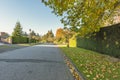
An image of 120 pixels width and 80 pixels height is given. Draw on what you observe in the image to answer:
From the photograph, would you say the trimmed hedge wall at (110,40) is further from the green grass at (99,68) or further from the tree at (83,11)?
the green grass at (99,68)

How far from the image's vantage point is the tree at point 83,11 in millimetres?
12030

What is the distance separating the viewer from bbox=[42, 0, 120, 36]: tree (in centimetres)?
1203

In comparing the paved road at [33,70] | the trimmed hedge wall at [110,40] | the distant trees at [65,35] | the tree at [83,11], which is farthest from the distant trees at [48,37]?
the paved road at [33,70]

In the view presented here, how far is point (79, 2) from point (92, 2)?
68.0 inches

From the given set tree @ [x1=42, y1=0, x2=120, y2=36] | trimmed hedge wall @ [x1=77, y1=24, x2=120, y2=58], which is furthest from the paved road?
trimmed hedge wall @ [x1=77, y1=24, x2=120, y2=58]

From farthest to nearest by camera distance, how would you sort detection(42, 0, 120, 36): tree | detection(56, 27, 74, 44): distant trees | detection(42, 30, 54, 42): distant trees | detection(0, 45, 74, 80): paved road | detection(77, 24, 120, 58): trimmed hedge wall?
detection(42, 30, 54, 42): distant trees
detection(56, 27, 74, 44): distant trees
detection(77, 24, 120, 58): trimmed hedge wall
detection(42, 0, 120, 36): tree
detection(0, 45, 74, 80): paved road

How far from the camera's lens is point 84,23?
15.3m

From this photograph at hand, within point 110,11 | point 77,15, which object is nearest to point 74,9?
point 77,15

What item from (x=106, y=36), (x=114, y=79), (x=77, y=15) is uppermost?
(x=77, y=15)

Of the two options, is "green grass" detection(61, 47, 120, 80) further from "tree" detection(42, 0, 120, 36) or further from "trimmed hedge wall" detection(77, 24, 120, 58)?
"tree" detection(42, 0, 120, 36)

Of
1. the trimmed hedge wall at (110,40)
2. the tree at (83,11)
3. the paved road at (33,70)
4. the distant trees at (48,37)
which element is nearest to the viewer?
the paved road at (33,70)

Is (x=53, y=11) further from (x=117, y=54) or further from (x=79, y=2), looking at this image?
(x=117, y=54)

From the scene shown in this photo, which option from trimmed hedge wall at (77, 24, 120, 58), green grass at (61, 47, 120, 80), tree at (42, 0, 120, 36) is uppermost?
tree at (42, 0, 120, 36)

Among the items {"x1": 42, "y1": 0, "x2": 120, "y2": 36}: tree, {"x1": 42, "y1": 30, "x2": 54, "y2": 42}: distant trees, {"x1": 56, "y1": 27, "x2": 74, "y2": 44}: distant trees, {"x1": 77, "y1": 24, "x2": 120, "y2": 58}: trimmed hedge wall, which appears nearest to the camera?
{"x1": 42, "y1": 0, "x2": 120, "y2": 36}: tree
